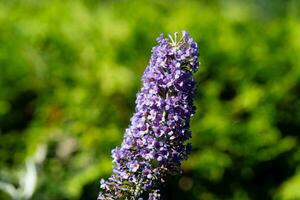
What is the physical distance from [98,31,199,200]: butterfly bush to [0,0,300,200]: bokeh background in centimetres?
291

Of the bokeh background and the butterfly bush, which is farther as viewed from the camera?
the bokeh background

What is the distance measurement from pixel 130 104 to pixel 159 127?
11.7ft

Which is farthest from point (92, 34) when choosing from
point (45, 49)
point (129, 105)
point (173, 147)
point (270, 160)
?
point (173, 147)

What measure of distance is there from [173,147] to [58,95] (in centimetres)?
370

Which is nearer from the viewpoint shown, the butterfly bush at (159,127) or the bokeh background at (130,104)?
the butterfly bush at (159,127)

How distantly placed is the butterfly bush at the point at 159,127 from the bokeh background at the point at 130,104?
2908 mm

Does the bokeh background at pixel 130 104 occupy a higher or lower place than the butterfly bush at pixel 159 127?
higher

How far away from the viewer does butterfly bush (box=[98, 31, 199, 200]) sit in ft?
8.18

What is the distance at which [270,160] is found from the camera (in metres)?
6.10

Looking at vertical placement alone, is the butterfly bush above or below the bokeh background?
below

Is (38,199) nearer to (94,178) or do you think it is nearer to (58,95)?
(94,178)

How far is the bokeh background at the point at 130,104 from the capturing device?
5.80 m

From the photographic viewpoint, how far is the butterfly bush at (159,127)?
8.18 ft

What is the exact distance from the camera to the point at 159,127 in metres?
2.49
